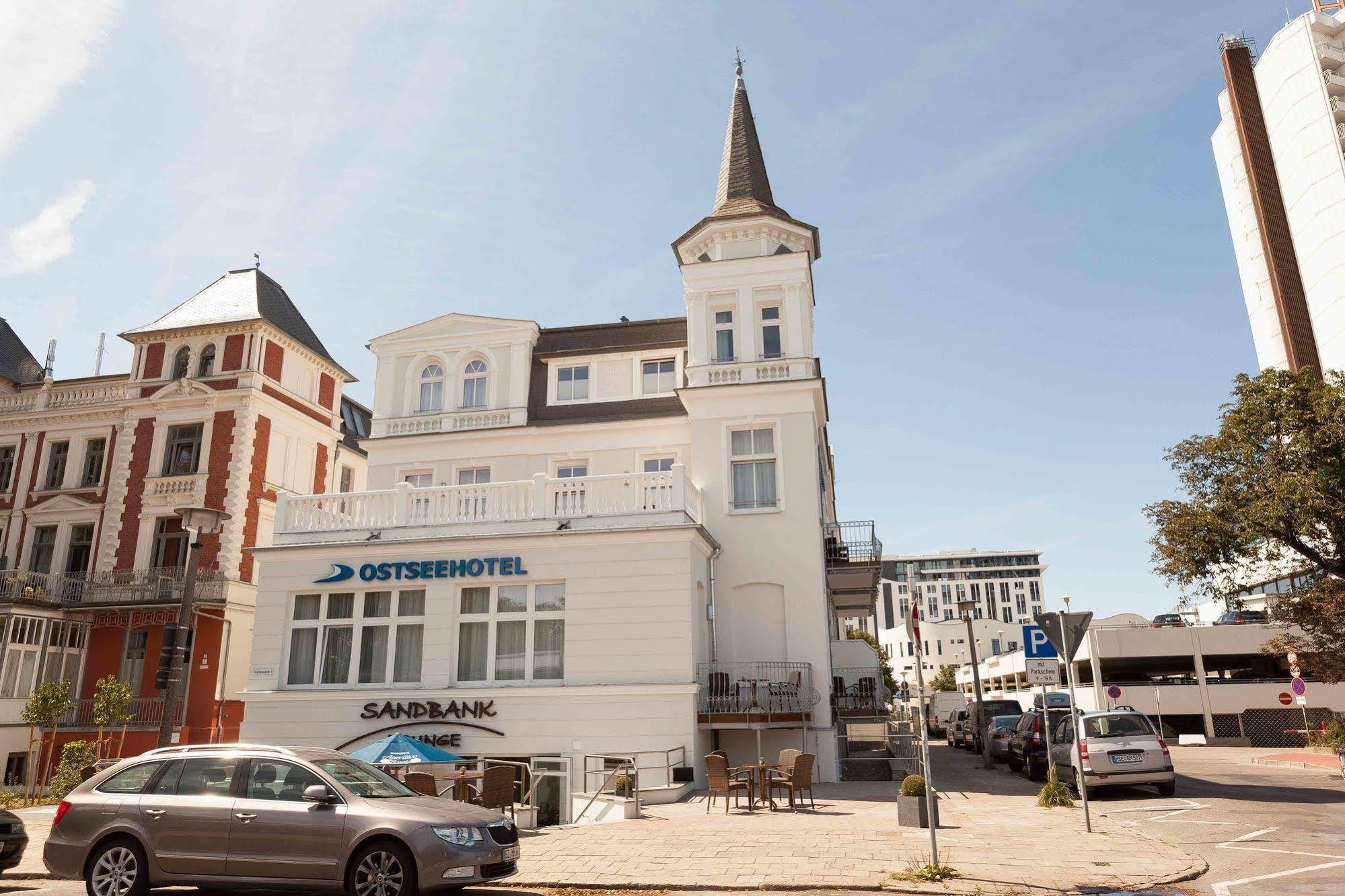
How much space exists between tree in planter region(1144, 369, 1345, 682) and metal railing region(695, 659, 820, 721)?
1255cm

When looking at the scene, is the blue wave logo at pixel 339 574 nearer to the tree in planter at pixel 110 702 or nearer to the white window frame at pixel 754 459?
the white window frame at pixel 754 459

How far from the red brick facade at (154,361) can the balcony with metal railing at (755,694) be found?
1034 inches

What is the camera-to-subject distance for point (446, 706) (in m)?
19.9

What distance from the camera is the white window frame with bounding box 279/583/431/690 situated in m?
20.7

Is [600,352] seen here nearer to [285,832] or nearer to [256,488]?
[256,488]

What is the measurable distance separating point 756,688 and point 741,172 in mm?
15997

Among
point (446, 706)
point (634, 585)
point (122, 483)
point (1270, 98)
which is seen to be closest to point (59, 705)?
point (122, 483)

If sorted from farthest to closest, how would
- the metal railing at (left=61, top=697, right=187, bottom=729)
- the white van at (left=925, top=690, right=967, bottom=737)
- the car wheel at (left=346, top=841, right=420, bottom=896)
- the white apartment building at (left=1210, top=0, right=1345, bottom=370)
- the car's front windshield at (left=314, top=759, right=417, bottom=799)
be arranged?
the white apartment building at (left=1210, top=0, right=1345, bottom=370)
the white van at (left=925, top=690, right=967, bottom=737)
the metal railing at (left=61, top=697, right=187, bottom=729)
the car's front windshield at (left=314, top=759, right=417, bottom=799)
the car wheel at (left=346, top=841, right=420, bottom=896)

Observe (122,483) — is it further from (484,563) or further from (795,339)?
(795,339)

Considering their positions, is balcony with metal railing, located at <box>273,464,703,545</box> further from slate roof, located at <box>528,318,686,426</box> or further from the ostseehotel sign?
slate roof, located at <box>528,318,686,426</box>

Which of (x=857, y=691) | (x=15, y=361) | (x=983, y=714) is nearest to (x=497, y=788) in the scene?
(x=857, y=691)

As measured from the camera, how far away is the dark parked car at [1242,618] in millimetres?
45438

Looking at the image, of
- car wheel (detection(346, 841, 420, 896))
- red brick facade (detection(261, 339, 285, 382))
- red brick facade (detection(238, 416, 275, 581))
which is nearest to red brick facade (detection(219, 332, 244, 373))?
red brick facade (detection(261, 339, 285, 382))

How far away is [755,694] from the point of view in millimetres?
20547
